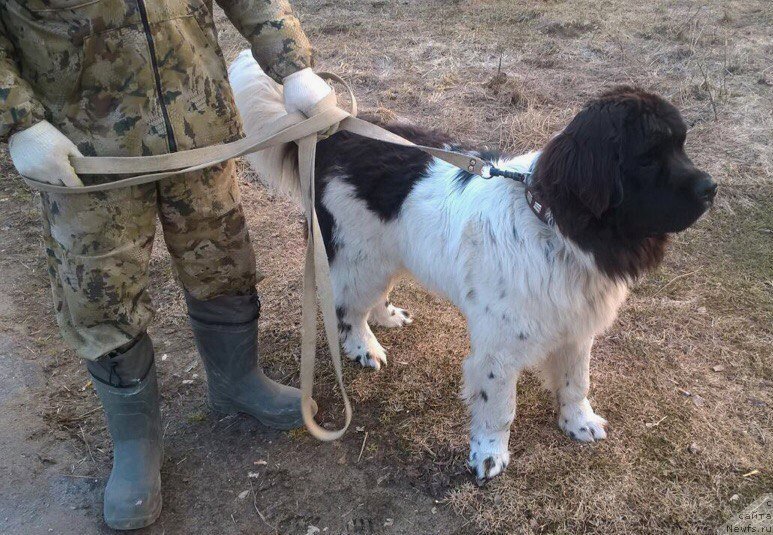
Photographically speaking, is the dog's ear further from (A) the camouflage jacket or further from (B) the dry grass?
(B) the dry grass

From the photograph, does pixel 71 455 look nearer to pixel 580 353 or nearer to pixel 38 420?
pixel 38 420

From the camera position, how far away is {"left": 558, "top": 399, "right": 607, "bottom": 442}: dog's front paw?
118 inches

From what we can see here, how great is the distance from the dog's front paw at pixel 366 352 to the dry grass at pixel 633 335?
82mm

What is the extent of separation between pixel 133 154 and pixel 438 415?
74.2 inches

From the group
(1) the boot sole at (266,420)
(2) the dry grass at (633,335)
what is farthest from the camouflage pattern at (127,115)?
(2) the dry grass at (633,335)

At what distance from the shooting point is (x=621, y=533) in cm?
259

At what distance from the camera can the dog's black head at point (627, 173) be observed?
88.6 inches

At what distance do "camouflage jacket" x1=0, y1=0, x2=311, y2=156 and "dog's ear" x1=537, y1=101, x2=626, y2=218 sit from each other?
3.53 feet

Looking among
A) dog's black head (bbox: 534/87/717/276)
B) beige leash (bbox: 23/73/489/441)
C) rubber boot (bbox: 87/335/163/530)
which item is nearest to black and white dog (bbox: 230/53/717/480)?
dog's black head (bbox: 534/87/717/276)

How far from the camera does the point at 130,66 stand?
219cm

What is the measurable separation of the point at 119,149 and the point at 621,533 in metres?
2.46

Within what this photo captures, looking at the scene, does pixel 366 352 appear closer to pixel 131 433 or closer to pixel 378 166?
pixel 378 166

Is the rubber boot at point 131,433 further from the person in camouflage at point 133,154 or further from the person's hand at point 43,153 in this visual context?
the person's hand at point 43,153

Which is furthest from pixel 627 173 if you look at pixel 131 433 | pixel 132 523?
pixel 132 523
